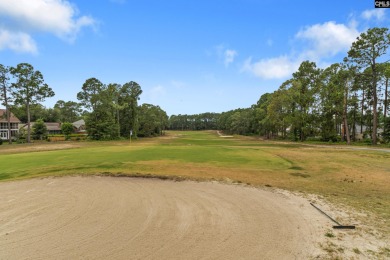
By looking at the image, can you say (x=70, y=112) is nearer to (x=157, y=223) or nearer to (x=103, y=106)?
(x=103, y=106)

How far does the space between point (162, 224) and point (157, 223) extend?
A: 19 cm

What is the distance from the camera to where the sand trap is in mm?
6133

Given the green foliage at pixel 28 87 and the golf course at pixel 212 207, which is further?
the green foliage at pixel 28 87

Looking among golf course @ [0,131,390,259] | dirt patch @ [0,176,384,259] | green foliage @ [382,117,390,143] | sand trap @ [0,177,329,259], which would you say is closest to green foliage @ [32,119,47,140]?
golf course @ [0,131,390,259]

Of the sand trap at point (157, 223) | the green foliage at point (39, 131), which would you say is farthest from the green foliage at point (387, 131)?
the green foliage at point (39, 131)

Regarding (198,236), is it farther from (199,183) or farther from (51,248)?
(199,183)

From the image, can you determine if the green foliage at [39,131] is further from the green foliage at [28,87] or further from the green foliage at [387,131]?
the green foliage at [387,131]

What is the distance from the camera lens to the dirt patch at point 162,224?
6109 mm

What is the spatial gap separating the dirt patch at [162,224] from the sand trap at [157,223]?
0.02 m

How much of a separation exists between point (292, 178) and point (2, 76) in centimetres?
6213

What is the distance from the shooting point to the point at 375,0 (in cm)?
587

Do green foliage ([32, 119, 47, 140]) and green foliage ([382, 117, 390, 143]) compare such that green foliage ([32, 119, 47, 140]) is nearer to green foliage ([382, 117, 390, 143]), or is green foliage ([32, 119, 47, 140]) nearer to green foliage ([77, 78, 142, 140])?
green foliage ([77, 78, 142, 140])

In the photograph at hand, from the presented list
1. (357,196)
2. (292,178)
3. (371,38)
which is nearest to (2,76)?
(292,178)

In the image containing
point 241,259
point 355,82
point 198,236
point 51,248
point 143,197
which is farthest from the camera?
point 355,82
